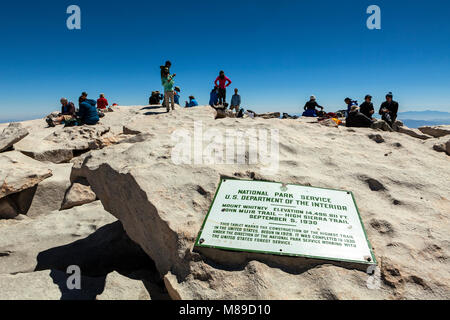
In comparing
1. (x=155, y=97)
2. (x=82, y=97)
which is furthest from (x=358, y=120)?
(x=155, y=97)

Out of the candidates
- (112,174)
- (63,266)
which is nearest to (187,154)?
(112,174)

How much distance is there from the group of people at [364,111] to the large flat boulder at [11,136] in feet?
33.8

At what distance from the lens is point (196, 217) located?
9.81 ft

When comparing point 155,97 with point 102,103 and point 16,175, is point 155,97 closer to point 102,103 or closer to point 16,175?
point 102,103

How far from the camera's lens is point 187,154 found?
4.04 meters

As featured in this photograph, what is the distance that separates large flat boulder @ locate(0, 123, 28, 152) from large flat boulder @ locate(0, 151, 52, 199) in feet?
1.67

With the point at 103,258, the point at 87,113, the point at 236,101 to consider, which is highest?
the point at 236,101

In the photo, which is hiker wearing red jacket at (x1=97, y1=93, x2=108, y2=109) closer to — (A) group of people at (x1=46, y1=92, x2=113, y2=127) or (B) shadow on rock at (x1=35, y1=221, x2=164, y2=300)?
(A) group of people at (x1=46, y1=92, x2=113, y2=127)

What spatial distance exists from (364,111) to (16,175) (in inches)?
456

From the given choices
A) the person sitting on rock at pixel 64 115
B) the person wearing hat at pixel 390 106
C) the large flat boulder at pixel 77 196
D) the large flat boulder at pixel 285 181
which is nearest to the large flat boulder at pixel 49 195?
the large flat boulder at pixel 77 196

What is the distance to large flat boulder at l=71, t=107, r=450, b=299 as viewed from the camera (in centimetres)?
241

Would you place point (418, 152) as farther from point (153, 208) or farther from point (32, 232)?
point (32, 232)

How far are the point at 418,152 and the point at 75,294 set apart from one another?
599 cm

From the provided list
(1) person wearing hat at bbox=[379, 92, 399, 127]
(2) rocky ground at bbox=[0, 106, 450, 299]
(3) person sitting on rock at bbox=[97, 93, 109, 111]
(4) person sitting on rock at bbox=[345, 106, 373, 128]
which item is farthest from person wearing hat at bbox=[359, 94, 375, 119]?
(3) person sitting on rock at bbox=[97, 93, 109, 111]
